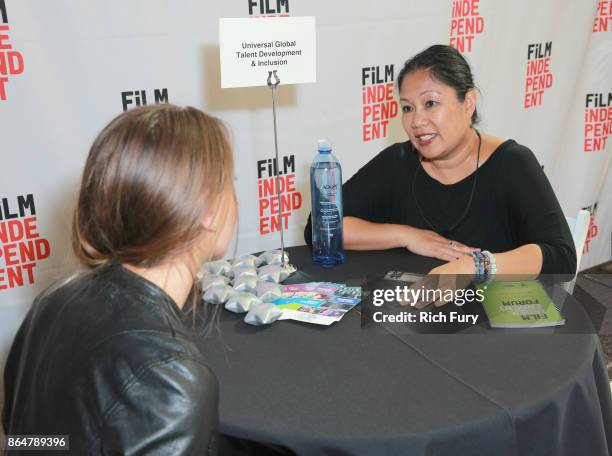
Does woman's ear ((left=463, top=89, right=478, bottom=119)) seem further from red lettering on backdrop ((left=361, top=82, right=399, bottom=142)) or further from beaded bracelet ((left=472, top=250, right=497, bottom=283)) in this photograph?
red lettering on backdrop ((left=361, top=82, right=399, bottom=142))

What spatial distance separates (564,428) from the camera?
44.9 inches

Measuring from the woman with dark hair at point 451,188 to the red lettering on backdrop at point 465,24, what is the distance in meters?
1.10

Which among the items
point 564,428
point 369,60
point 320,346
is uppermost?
point 369,60

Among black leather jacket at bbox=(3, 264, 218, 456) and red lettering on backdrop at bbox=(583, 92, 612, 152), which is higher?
red lettering on backdrop at bbox=(583, 92, 612, 152)

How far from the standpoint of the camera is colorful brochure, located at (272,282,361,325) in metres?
1.40

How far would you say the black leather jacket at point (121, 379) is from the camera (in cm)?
75

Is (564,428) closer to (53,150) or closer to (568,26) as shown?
(53,150)

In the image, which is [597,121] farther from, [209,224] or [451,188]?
[209,224]

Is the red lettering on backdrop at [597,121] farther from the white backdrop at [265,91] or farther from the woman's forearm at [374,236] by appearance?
the woman's forearm at [374,236]

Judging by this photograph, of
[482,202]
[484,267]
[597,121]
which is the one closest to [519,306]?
[484,267]

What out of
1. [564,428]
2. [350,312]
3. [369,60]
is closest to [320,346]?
[350,312]

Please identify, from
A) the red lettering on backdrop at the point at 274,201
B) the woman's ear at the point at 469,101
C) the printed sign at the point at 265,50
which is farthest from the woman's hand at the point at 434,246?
the red lettering on backdrop at the point at 274,201

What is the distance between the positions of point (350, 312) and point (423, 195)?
2.22ft

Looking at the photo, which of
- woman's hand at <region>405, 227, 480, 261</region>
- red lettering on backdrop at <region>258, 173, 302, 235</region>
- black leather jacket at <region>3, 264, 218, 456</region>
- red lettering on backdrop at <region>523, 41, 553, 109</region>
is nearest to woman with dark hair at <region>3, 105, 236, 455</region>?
→ black leather jacket at <region>3, 264, 218, 456</region>
